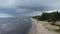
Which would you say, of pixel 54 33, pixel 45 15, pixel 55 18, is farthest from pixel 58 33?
pixel 45 15

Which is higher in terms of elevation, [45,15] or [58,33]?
[58,33]

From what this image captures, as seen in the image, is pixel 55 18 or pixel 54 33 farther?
pixel 55 18

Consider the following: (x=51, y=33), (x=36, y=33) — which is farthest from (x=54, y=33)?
(x=36, y=33)

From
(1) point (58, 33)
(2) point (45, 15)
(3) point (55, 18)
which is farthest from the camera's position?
(2) point (45, 15)

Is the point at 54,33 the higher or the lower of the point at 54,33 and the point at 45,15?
the higher

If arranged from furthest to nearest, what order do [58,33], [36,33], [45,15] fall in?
[45,15], [36,33], [58,33]

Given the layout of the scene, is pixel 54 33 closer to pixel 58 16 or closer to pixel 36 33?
pixel 36 33

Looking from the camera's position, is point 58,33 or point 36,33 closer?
point 58,33

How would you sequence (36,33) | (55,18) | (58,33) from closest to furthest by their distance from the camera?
(58,33) → (36,33) → (55,18)

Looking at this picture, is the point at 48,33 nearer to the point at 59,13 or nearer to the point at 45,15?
the point at 59,13
